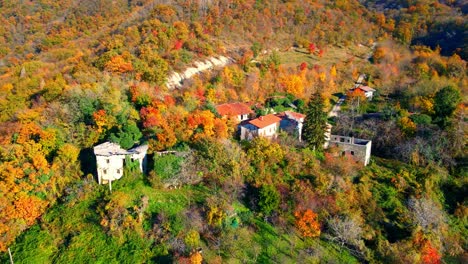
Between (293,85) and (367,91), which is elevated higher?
(293,85)

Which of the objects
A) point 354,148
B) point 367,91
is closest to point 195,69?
point 354,148

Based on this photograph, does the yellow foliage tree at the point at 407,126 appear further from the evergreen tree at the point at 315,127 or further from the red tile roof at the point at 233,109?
the red tile roof at the point at 233,109

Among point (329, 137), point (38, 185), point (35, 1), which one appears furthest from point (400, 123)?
point (35, 1)

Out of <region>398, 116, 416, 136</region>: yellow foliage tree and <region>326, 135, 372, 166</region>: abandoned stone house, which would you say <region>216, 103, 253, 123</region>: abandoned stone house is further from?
<region>398, 116, 416, 136</region>: yellow foliage tree

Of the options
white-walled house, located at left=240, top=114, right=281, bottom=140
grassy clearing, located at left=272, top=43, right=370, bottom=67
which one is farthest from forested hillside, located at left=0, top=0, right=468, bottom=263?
grassy clearing, located at left=272, top=43, right=370, bottom=67

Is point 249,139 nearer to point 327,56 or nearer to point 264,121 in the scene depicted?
point 264,121

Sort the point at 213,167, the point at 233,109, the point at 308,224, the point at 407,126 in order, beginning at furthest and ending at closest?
the point at 233,109, the point at 407,126, the point at 213,167, the point at 308,224
